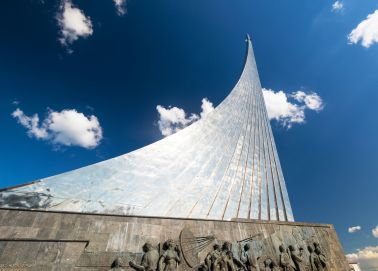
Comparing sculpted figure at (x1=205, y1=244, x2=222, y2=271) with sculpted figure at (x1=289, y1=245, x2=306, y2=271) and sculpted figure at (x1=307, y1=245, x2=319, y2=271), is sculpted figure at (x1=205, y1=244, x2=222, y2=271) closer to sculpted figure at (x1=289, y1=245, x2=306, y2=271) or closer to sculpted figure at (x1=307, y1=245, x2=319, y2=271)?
Result: sculpted figure at (x1=289, y1=245, x2=306, y2=271)

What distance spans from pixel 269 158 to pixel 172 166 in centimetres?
684

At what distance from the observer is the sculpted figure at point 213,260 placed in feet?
16.3

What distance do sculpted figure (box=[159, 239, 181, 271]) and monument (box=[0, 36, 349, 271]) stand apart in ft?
0.06

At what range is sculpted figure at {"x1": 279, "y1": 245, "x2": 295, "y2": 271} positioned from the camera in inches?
235

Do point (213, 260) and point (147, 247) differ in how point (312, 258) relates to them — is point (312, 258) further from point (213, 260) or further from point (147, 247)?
point (147, 247)

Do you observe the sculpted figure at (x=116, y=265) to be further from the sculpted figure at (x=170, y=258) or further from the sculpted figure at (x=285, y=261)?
the sculpted figure at (x=285, y=261)

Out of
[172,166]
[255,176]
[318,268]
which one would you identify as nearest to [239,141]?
[255,176]

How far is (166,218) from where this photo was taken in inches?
209

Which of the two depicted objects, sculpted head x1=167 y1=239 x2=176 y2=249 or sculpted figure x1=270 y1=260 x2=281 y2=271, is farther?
sculpted figure x1=270 y1=260 x2=281 y2=271

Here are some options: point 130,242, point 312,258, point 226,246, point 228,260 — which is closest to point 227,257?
point 228,260

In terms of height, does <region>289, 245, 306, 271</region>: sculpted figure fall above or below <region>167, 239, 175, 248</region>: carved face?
below

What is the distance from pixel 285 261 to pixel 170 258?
11.3 ft

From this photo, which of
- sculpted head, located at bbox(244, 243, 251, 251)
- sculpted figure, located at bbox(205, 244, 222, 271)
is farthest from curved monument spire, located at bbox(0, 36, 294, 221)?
sculpted figure, located at bbox(205, 244, 222, 271)

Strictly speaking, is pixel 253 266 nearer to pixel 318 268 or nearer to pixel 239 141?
pixel 318 268
